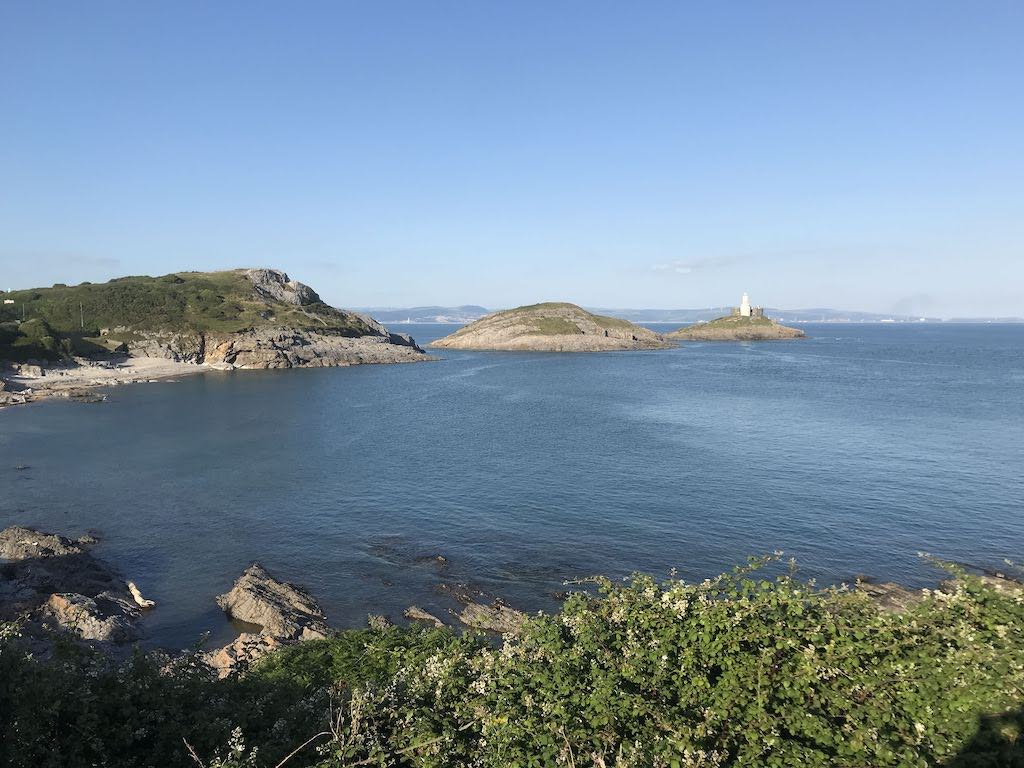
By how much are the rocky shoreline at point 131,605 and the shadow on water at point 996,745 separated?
1728cm

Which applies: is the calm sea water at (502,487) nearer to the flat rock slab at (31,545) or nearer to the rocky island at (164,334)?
the flat rock slab at (31,545)

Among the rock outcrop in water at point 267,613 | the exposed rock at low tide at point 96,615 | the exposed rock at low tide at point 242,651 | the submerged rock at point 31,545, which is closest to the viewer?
the exposed rock at low tide at point 242,651

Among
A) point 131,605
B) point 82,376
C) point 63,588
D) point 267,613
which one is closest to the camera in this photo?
point 267,613

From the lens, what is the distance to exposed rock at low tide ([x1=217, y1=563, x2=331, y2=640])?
1081 inches

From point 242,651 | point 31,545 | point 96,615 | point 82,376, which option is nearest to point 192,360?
point 82,376

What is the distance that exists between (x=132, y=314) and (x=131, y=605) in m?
149

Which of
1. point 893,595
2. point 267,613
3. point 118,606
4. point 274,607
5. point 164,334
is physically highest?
point 164,334

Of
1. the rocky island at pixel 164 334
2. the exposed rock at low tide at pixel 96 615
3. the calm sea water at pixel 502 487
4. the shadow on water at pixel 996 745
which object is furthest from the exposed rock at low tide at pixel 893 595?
the rocky island at pixel 164 334

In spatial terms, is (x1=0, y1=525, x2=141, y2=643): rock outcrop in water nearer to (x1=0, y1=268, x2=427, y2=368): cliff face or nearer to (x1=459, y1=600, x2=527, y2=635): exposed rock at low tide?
(x1=459, y1=600, x2=527, y2=635): exposed rock at low tide

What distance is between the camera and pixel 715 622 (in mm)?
12523

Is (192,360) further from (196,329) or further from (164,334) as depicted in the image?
(196,329)

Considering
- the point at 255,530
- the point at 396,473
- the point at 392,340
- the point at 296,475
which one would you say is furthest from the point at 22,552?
the point at 392,340

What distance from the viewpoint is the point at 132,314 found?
500ft

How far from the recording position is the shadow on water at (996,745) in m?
8.69
